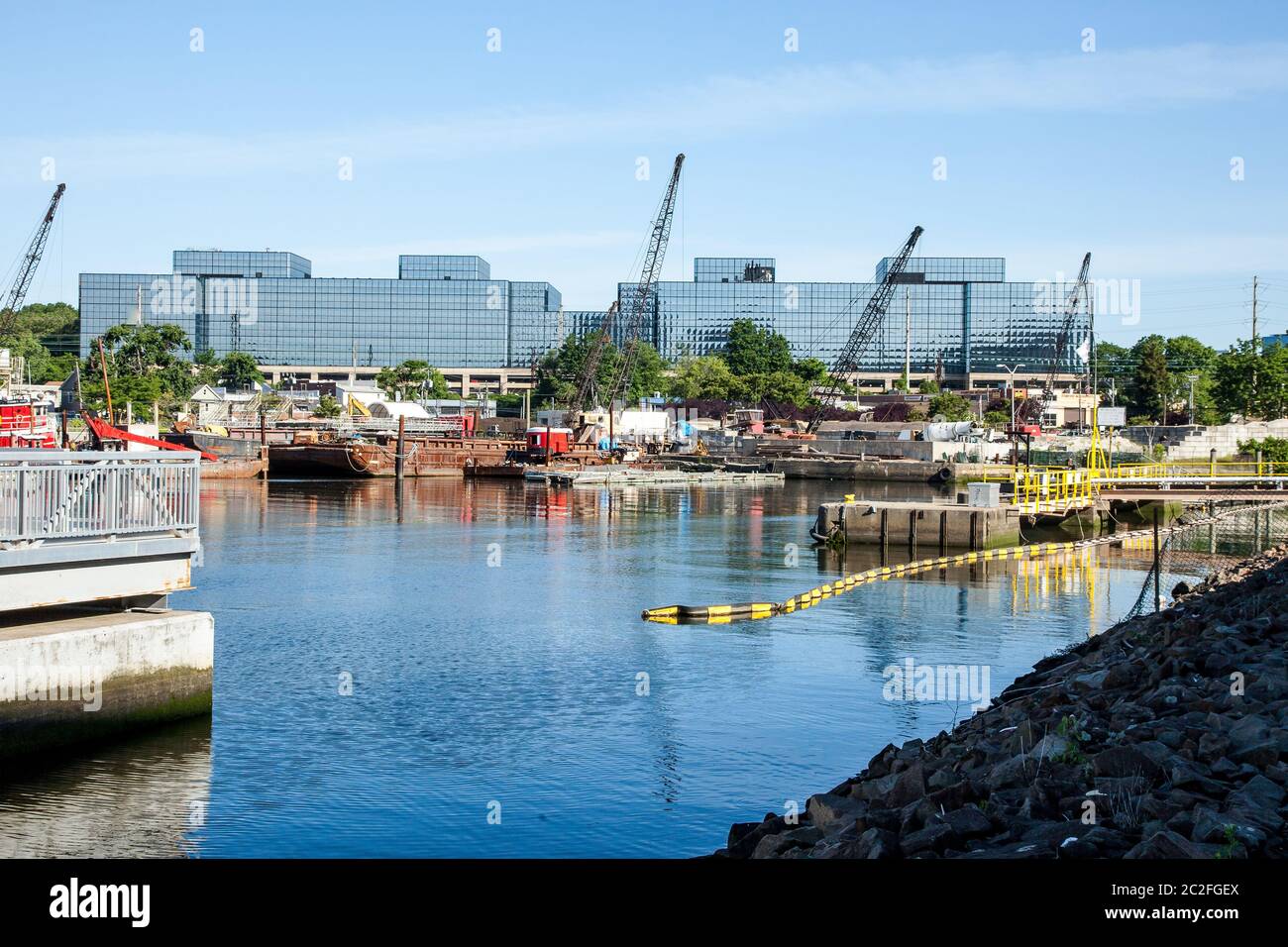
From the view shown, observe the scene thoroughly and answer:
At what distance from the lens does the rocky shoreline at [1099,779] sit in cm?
1238

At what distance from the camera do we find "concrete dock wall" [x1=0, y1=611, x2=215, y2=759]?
19.4m

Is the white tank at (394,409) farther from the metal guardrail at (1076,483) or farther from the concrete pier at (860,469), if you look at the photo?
the metal guardrail at (1076,483)

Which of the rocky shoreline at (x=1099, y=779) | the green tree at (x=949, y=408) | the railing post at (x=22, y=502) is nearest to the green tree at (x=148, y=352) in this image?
the green tree at (x=949, y=408)

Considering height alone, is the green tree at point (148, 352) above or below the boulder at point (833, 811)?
above

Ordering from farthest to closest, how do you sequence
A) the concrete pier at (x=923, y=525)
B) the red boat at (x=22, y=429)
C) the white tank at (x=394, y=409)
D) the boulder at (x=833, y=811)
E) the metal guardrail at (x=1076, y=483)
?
the white tank at (x=394, y=409)
the metal guardrail at (x=1076, y=483)
the concrete pier at (x=923, y=525)
the red boat at (x=22, y=429)
the boulder at (x=833, y=811)

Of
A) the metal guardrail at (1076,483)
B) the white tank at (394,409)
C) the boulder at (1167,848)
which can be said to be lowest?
the boulder at (1167,848)

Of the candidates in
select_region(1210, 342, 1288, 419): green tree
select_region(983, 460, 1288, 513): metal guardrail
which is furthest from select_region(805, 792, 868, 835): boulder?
select_region(1210, 342, 1288, 419): green tree

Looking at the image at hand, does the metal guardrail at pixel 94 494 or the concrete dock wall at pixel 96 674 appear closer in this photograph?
the concrete dock wall at pixel 96 674

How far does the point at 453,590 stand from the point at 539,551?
1396 centimetres

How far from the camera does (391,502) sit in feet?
300

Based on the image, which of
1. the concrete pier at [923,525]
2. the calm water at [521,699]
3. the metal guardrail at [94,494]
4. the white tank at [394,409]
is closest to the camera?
the calm water at [521,699]

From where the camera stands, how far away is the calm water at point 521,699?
19031 millimetres

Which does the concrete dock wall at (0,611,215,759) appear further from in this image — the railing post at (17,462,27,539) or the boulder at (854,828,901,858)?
the boulder at (854,828,901,858)

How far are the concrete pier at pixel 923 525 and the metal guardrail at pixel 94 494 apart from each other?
137 feet
